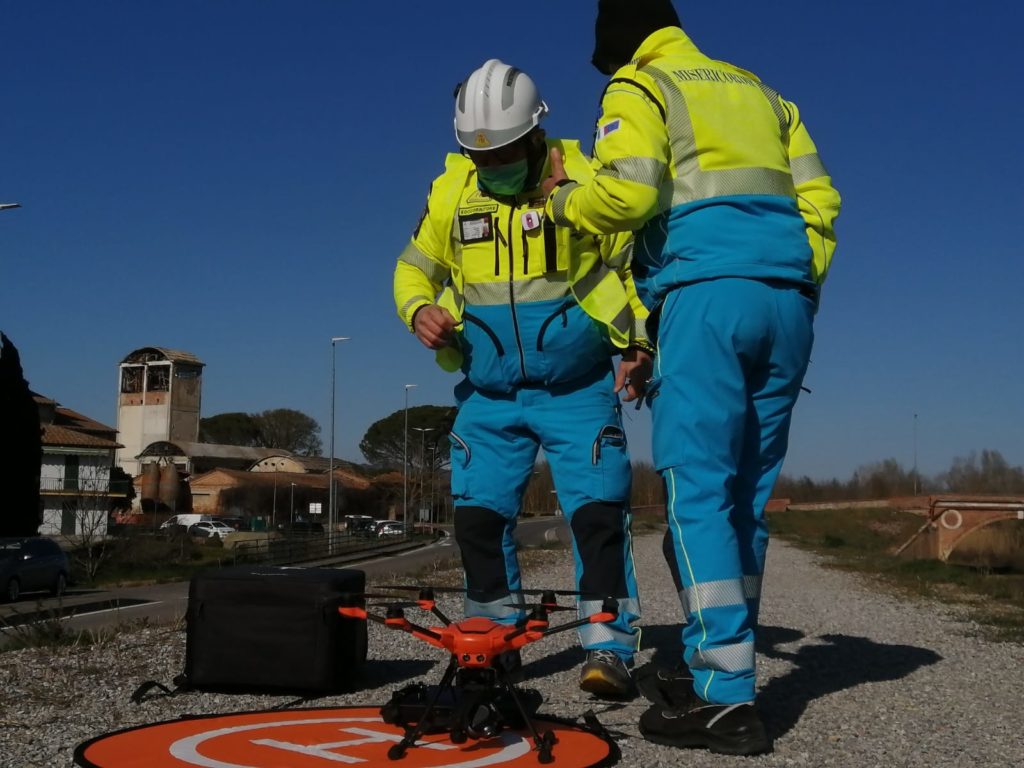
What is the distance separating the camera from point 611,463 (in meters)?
4.40

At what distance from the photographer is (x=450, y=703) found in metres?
3.54

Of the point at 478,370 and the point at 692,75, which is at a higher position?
the point at 692,75

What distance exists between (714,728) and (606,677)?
2.81ft

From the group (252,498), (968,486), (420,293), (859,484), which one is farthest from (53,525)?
(420,293)

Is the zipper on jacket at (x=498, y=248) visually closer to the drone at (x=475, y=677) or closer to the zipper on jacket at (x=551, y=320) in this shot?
the zipper on jacket at (x=551, y=320)

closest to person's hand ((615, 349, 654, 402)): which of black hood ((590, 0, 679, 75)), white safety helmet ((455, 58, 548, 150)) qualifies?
white safety helmet ((455, 58, 548, 150))

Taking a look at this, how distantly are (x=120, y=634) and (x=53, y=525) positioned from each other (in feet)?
214

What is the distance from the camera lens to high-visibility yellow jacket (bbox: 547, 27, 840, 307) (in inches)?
140

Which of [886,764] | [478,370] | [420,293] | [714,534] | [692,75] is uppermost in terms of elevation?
[692,75]

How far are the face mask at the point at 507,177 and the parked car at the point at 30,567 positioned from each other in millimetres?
22490

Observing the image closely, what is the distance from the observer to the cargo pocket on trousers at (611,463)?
4.37 meters

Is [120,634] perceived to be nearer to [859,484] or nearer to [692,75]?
[692,75]

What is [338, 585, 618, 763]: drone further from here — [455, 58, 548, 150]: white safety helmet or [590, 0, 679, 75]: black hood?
[590, 0, 679, 75]: black hood

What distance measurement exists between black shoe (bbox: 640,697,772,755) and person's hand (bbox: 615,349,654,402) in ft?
4.72
